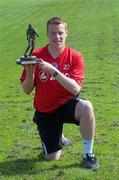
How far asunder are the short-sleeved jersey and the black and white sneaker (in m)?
0.80

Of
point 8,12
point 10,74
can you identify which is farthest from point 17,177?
point 8,12

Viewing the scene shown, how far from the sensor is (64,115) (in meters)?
7.42

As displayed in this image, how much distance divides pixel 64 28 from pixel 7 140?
2.45 metres

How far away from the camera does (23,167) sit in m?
7.37

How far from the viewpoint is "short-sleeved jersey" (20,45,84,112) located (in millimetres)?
7309

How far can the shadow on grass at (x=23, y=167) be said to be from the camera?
7.16 m

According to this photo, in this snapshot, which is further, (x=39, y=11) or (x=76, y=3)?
(x=76, y=3)

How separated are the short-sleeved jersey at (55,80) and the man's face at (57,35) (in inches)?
5.9

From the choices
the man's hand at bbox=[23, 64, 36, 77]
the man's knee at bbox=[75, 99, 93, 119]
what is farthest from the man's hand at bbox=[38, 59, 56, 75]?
the man's knee at bbox=[75, 99, 93, 119]

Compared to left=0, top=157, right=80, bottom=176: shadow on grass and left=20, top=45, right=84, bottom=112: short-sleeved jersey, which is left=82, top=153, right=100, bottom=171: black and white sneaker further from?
left=20, top=45, right=84, bottom=112: short-sleeved jersey

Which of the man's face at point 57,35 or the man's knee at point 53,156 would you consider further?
the man's knee at point 53,156

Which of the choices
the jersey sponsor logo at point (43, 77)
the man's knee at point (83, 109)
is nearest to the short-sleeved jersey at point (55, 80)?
the jersey sponsor logo at point (43, 77)

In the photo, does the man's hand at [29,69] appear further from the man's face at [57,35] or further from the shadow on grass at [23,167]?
the shadow on grass at [23,167]

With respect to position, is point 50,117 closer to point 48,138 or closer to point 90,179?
point 48,138
